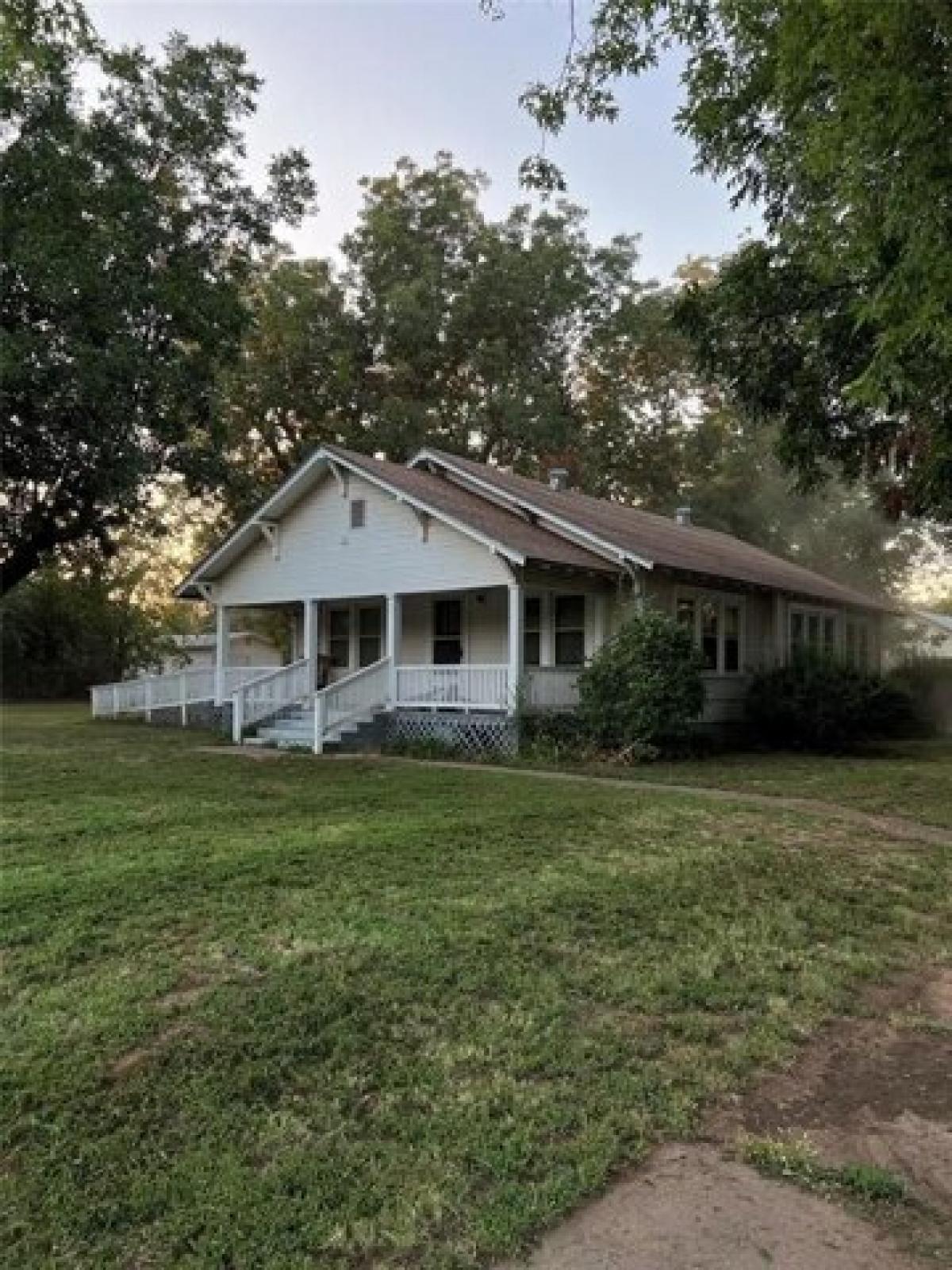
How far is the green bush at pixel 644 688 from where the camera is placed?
48.8 ft

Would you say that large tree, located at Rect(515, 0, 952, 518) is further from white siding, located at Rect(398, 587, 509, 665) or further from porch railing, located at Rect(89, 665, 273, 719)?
porch railing, located at Rect(89, 665, 273, 719)

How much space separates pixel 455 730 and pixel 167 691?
8.97 meters

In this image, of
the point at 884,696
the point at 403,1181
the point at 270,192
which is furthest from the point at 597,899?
the point at 270,192

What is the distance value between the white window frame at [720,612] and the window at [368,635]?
6.29 meters

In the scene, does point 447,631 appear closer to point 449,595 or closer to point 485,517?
point 449,595

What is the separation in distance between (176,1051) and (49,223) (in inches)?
464

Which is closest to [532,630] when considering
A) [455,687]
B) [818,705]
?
[455,687]

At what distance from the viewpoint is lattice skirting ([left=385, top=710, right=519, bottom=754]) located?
15.9 meters

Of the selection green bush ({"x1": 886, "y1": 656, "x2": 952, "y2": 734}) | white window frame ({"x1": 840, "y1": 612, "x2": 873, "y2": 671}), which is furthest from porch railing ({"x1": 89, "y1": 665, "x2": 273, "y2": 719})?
green bush ({"x1": 886, "y1": 656, "x2": 952, "y2": 734})

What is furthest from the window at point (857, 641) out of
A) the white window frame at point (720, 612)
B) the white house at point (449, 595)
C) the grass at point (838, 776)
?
the grass at point (838, 776)

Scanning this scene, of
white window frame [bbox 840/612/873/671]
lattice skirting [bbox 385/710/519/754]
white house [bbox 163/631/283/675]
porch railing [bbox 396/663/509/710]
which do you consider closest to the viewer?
lattice skirting [bbox 385/710/519/754]

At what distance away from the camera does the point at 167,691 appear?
22562 millimetres

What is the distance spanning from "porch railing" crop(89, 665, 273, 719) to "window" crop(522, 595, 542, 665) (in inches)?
219

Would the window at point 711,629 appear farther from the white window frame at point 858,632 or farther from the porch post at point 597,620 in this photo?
the white window frame at point 858,632
